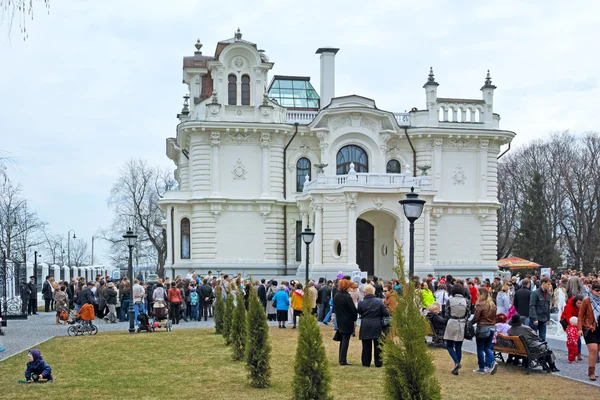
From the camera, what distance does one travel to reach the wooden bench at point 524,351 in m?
14.9

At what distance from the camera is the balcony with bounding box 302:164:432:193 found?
37.6 m

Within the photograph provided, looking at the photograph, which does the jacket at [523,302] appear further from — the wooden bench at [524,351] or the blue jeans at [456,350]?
the blue jeans at [456,350]

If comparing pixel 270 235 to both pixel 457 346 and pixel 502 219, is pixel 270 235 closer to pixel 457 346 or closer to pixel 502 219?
pixel 457 346

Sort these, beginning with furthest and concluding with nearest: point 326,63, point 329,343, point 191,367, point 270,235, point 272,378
Result: 1. point 326,63
2. point 270,235
3. point 329,343
4. point 191,367
5. point 272,378

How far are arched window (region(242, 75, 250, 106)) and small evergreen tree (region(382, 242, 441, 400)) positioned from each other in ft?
111

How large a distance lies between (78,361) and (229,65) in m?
27.3

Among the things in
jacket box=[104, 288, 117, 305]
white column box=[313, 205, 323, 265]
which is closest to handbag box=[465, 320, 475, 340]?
jacket box=[104, 288, 117, 305]

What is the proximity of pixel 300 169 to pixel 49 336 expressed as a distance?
2234cm

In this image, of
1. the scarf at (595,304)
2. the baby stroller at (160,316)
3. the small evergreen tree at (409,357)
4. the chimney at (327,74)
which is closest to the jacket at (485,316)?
the scarf at (595,304)

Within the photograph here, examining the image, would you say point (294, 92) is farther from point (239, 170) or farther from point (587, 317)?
point (587, 317)

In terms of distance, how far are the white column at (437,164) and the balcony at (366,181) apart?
456 centimetres

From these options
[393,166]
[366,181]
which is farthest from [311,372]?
[393,166]

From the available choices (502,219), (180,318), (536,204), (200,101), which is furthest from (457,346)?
(502,219)

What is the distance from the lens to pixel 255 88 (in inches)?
1660
